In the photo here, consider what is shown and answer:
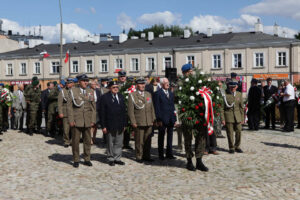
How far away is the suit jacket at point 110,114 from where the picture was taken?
9.73 m

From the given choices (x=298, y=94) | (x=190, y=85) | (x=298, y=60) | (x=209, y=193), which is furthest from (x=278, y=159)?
(x=298, y=60)

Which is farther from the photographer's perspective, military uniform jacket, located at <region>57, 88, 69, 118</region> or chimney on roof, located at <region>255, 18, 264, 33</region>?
chimney on roof, located at <region>255, 18, 264, 33</region>

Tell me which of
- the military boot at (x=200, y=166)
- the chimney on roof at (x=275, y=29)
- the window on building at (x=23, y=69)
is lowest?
the military boot at (x=200, y=166)

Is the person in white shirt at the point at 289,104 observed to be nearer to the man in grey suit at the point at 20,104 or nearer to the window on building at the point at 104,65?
the man in grey suit at the point at 20,104

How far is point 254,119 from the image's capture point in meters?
17.0

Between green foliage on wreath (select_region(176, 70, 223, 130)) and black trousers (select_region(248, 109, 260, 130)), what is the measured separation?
25.7 ft

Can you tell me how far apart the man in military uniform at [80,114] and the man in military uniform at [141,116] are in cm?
98

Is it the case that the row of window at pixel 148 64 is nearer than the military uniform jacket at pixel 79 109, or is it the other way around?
the military uniform jacket at pixel 79 109

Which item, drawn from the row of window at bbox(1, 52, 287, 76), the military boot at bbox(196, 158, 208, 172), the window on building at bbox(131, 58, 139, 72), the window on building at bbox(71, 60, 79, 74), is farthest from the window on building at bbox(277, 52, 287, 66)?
the military boot at bbox(196, 158, 208, 172)

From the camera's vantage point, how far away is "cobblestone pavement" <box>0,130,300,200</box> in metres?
7.09

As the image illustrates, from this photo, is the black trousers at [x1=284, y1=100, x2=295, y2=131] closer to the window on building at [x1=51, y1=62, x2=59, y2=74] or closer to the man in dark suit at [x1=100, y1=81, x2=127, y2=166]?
the man in dark suit at [x1=100, y1=81, x2=127, y2=166]

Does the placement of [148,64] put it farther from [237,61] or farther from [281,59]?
[281,59]

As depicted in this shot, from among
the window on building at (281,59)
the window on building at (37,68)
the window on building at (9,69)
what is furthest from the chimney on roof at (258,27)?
the window on building at (9,69)

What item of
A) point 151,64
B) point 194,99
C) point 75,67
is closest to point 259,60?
point 151,64
